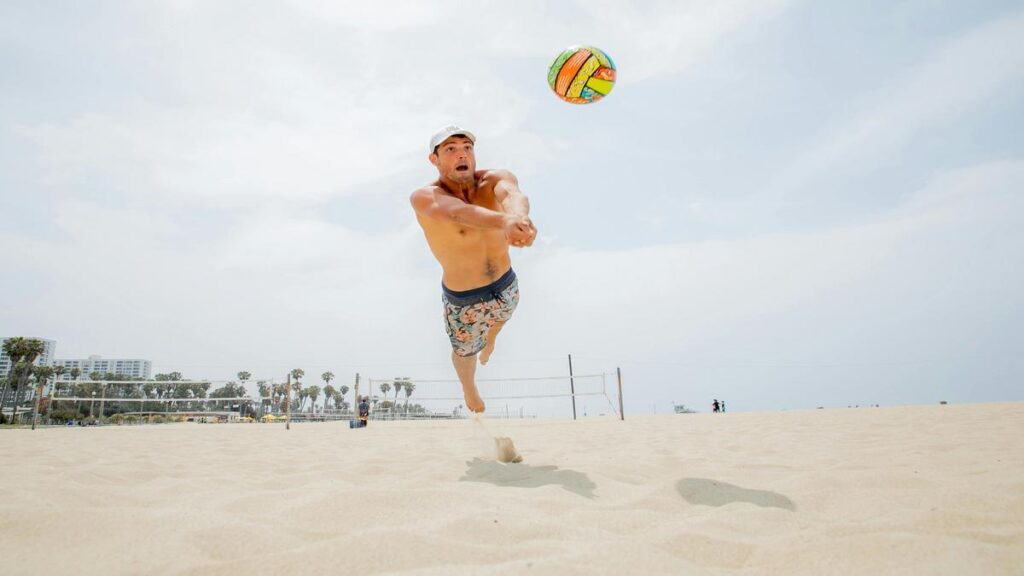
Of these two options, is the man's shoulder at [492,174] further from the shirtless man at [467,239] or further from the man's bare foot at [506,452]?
the man's bare foot at [506,452]

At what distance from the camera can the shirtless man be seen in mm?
3229

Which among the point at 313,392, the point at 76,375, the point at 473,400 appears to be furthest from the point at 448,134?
the point at 313,392

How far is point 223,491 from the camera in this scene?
243 centimetres

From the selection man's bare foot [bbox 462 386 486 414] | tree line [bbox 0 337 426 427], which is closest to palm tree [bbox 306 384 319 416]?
tree line [bbox 0 337 426 427]

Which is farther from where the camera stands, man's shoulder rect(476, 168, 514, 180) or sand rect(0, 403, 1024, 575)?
man's shoulder rect(476, 168, 514, 180)

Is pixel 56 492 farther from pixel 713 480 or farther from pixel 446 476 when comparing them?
pixel 713 480

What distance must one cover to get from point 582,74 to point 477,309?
211 centimetres

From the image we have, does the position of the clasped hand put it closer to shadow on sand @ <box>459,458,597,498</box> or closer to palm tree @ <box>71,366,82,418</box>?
shadow on sand @ <box>459,458,597,498</box>

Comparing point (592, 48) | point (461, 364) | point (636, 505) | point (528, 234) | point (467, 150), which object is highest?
point (592, 48)

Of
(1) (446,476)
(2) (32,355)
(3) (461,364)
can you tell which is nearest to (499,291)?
(3) (461,364)

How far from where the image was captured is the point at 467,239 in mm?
3629

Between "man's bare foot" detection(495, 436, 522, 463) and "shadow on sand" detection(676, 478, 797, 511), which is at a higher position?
"man's bare foot" detection(495, 436, 522, 463)

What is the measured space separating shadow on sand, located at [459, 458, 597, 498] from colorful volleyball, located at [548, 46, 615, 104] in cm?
297

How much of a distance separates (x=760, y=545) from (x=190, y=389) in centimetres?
11124
